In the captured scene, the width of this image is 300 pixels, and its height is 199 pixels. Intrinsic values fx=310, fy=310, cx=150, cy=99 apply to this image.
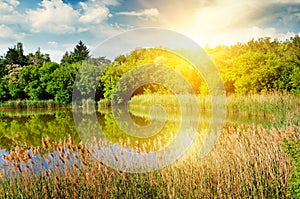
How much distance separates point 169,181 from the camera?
4.08 metres

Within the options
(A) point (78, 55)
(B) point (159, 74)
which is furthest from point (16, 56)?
(B) point (159, 74)

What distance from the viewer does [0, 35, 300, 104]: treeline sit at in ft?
65.8

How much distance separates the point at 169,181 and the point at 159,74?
2068 centimetres

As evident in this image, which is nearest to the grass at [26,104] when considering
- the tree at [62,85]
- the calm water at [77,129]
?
the tree at [62,85]

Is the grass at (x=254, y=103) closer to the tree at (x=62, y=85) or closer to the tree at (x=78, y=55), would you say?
the tree at (x=62, y=85)

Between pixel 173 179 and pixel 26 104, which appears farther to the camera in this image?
pixel 26 104

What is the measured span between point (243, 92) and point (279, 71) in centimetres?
273

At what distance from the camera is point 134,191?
4.26m

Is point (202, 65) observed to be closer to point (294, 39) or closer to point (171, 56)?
point (171, 56)

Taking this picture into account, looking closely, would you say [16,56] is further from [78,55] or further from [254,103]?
[254,103]

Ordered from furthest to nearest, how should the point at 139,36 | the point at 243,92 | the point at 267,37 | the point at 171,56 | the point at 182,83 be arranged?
1. the point at 267,37
2. the point at 171,56
3. the point at 182,83
4. the point at 243,92
5. the point at 139,36

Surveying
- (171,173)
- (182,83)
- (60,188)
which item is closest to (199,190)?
(171,173)

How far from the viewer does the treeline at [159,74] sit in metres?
20.1

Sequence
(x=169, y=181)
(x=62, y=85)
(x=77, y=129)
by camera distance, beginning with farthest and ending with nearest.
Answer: (x=62, y=85), (x=77, y=129), (x=169, y=181)
